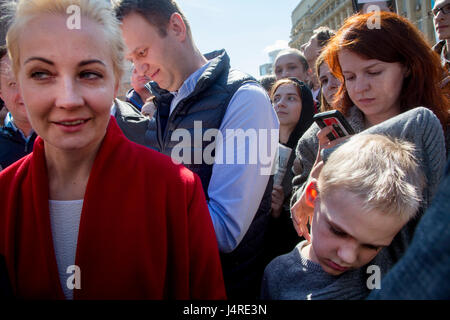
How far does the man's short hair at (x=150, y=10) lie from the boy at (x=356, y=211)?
1.18m

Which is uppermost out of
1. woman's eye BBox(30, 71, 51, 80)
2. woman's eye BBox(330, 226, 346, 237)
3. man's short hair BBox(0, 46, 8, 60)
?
man's short hair BBox(0, 46, 8, 60)

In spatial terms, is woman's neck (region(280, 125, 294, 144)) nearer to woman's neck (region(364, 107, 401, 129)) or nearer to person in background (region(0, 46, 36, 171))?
woman's neck (region(364, 107, 401, 129))

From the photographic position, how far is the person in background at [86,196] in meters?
0.95

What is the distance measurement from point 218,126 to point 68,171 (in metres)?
0.69

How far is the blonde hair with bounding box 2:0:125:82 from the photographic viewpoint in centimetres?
96

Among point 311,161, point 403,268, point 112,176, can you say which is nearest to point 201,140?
point 112,176

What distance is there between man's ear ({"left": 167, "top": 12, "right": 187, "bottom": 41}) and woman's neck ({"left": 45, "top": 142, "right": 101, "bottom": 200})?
911 mm

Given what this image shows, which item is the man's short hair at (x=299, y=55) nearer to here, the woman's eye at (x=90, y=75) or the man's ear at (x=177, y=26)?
the man's ear at (x=177, y=26)

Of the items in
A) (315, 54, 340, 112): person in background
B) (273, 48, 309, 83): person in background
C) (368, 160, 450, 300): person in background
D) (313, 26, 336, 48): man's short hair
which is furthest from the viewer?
(273, 48, 309, 83): person in background

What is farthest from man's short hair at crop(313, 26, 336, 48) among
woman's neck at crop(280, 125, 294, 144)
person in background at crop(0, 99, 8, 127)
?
person in background at crop(0, 99, 8, 127)

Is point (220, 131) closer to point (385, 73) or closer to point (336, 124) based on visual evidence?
point (336, 124)

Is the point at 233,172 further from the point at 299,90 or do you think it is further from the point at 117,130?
the point at 299,90

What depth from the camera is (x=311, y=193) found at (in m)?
1.34

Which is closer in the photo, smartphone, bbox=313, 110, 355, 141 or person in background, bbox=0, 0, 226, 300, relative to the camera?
person in background, bbox=0, 0, 226, 300
